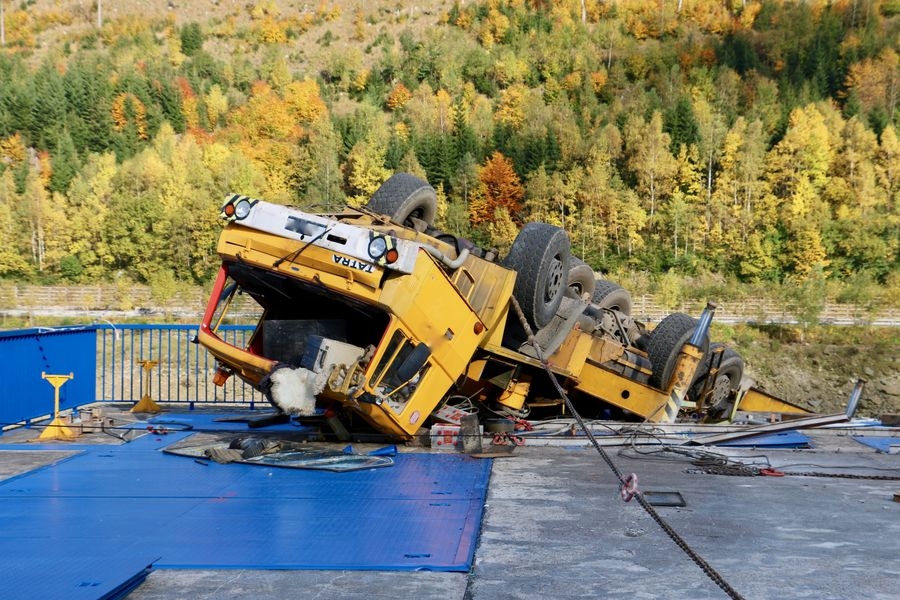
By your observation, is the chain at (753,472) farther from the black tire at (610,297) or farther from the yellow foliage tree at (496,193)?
the yellow foliage tree at (496,193)

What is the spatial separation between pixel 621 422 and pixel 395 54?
10835cm

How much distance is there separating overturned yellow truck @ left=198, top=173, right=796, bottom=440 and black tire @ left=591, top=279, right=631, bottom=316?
60 cm

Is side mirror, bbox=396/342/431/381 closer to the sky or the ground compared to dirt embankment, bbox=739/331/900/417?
closer to the sky

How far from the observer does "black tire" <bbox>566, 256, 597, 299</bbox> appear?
13180 millimetres

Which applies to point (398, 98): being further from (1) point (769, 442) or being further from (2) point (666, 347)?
(1) point (769, 442)

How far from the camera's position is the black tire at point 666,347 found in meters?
12.5

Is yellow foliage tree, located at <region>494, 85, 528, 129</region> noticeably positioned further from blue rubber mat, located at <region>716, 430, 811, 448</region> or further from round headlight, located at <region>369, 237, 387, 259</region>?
round headlight, located at <region>369, 237, 387, 259</region>

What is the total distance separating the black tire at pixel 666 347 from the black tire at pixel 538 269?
2065 mm

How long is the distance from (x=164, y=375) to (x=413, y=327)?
26.7m

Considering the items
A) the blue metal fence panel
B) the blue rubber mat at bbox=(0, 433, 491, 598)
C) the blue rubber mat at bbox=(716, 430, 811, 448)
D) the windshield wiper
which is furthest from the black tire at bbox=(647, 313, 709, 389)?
the blue metal fence panel

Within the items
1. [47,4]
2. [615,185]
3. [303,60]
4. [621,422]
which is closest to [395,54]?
[303,60]

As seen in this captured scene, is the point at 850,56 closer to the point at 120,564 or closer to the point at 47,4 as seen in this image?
the point at 120,564

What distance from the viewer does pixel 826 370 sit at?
4509 cm

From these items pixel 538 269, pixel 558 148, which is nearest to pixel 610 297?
pixel 538 269
